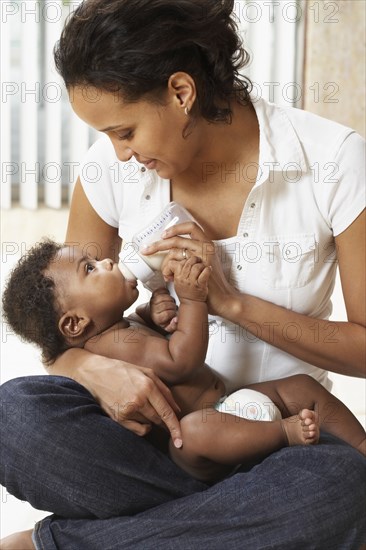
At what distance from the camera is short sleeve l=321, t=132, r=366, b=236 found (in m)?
1.63

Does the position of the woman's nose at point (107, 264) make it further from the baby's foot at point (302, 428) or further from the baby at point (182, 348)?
the baby's foot at point (302, 428)

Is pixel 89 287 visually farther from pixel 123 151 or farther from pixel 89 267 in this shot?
pixel 123 151

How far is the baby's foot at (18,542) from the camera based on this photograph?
63.1 inches

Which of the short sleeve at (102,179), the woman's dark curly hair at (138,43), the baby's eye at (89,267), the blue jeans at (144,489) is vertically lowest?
the blue jeans at (144,489)

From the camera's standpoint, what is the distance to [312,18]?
4320mm

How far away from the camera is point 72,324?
66.0 inches

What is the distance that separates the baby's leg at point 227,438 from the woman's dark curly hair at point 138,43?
52cm

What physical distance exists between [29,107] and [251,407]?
2.98 meters

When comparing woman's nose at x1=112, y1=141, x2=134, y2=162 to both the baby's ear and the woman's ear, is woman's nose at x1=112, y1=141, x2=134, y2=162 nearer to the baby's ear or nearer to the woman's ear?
the woman's ear

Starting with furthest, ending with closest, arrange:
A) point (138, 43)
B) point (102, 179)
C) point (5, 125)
Result: point (5, 125) < point (102, 179) < point (138, 43)

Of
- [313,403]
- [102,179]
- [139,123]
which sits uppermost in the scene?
[139,123]

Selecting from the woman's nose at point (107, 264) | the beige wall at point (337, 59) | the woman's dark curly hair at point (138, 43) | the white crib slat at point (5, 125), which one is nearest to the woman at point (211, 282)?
the woman's dark curly hair at point (138, 43)

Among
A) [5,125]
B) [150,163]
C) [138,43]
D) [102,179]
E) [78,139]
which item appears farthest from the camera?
[78,139]

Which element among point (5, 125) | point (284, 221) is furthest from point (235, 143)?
point (5, 125)
